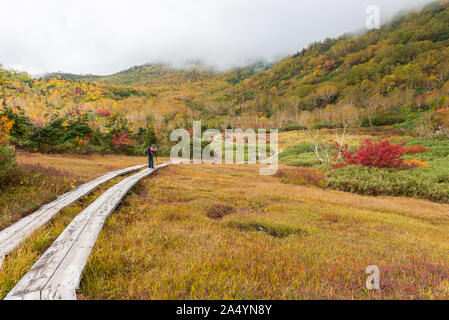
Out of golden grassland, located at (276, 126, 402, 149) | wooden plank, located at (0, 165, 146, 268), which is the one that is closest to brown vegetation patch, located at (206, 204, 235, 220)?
wooden plank, located at (0, 165, 146, 268)

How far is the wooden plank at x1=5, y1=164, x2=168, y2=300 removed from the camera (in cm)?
232

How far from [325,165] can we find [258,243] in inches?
909

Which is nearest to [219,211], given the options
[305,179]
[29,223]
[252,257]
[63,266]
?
[252,257]

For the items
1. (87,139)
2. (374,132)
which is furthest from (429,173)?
(374,132)

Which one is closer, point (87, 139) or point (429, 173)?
point (429, 173)

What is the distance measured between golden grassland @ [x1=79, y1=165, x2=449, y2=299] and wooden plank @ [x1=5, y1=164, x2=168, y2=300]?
217 mm

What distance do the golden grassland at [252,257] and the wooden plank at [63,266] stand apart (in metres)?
0.22

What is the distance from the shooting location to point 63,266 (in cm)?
294

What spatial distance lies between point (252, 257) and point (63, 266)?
311 centimetres

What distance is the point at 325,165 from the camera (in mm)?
24484

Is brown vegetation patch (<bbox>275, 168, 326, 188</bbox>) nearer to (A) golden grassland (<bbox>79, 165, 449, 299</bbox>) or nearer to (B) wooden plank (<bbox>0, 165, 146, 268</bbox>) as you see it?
(A) golden grassland (<bbox>79, 165, 449, 299</bbox>)
